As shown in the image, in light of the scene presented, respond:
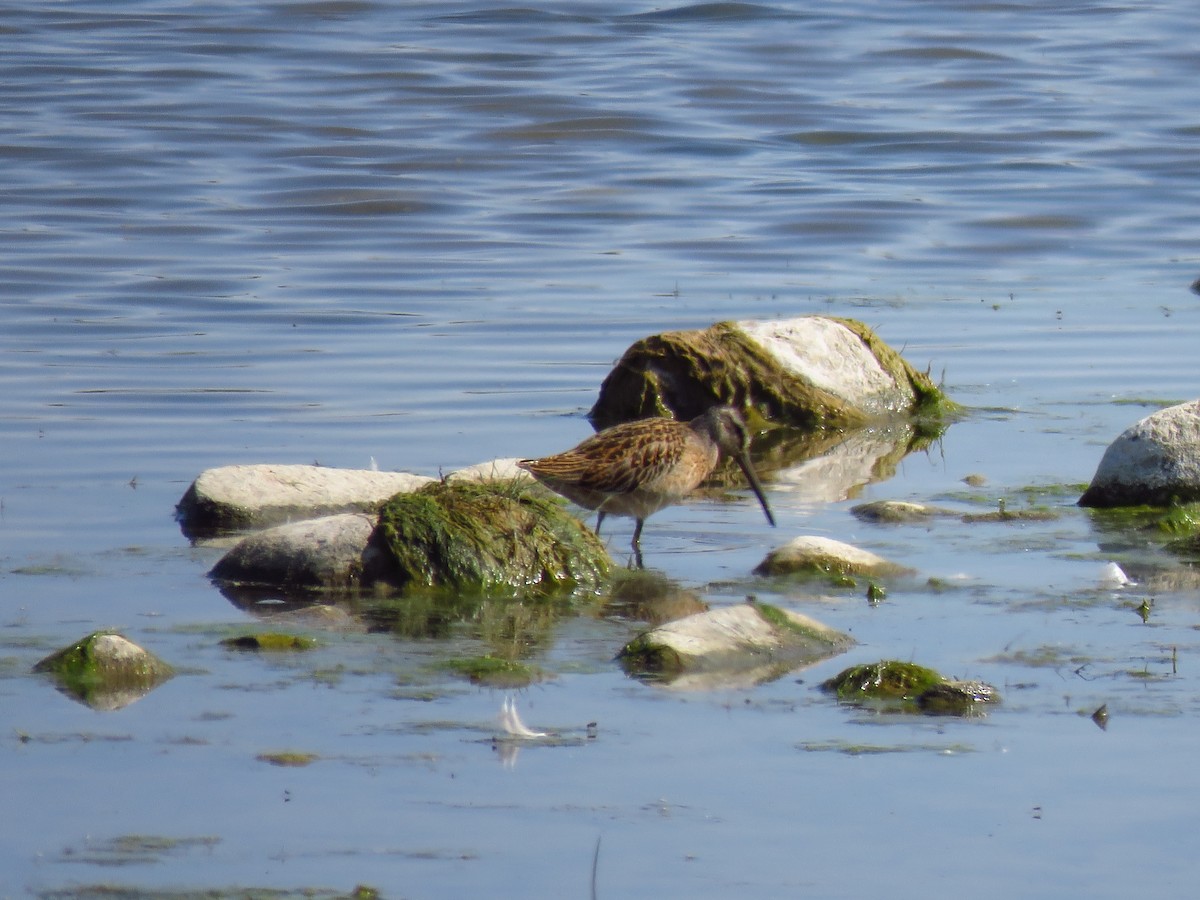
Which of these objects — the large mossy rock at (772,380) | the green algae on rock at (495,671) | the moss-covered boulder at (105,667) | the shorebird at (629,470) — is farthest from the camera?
the large mossy rock at (772,380)

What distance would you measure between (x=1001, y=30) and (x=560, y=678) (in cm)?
2883

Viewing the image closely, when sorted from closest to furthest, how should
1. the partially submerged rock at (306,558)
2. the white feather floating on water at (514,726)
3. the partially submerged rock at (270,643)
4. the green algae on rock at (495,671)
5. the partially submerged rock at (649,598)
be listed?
the white feather floating on water at (514,726) < the green algae on rock at (495,671) < the partially submerged rock at (270,643) < the partially submerged rock at (649,598) < the partially submerged rock at (306,558)

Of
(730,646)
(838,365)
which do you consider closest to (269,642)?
(730,646)

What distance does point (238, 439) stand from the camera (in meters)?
11.7

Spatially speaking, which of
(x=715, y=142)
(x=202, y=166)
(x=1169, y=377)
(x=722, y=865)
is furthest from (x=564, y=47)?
(x=722, y=865)

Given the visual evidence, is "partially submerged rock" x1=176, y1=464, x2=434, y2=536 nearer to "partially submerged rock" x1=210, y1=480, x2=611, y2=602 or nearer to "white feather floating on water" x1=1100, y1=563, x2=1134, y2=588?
"partially submerged rock" x1=210, y1=480, x2=611, y2=602

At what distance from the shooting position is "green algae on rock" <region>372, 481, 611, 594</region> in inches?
331

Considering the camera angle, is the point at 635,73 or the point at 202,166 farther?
the point at 635,73

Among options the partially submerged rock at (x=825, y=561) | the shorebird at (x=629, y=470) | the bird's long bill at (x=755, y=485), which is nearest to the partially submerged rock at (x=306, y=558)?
the shorebird at (x=629, y=470)

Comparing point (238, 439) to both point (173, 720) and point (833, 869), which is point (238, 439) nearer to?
point (173, 720)

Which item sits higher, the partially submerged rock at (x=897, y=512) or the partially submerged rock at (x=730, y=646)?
the partially submerged rock at (x=730, y=646)

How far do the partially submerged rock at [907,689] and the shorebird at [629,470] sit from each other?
8.20ft

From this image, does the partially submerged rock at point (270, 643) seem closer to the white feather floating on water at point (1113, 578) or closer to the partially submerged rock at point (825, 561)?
the partially submerged rock at point (825, 561)

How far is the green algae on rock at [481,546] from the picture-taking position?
840cm
